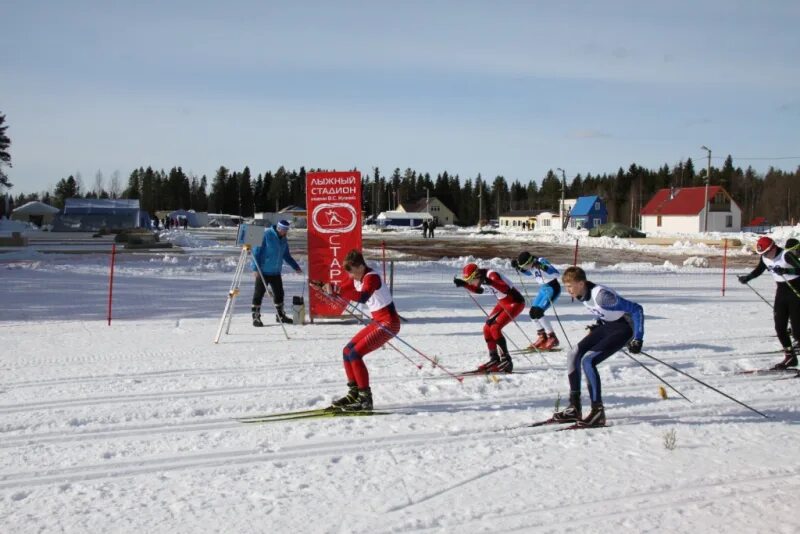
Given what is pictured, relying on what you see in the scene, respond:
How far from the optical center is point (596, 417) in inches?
247

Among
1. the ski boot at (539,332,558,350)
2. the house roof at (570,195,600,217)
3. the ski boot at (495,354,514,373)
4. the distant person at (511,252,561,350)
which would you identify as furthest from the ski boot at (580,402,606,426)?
the house roof at (570,195,600,217)

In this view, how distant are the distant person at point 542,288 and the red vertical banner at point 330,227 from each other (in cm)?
435

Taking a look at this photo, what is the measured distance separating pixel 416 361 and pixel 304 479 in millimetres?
4336

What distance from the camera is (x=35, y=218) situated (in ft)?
255

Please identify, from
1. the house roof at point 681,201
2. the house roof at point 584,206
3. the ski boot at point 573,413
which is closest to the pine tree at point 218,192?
the house roof at point 584,206

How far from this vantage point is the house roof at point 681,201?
225ft

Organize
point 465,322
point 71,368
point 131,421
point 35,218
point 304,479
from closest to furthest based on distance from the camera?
point 304,479
point 131,421
point 71,368
point 465,322
point 35,218

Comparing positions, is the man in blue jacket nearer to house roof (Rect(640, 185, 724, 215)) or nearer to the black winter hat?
the black winter hat

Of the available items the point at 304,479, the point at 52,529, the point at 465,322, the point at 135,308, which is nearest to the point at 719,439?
the point at 304,479

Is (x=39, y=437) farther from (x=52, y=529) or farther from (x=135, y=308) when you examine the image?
(x=135, y=308)

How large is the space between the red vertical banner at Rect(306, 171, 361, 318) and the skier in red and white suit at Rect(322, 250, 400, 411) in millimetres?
6170

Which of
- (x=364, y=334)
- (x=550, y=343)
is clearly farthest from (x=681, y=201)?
(x=364, y=334)

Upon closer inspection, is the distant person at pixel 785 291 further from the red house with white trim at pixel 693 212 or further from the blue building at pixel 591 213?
the blue building at pixel 591 213

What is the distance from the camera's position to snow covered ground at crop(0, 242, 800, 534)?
4.42 meters
